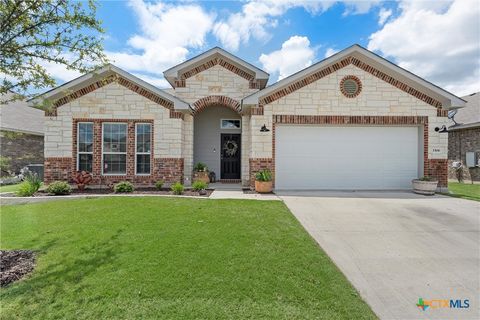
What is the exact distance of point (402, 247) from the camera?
4.82 metres

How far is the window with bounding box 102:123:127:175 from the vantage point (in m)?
10.7

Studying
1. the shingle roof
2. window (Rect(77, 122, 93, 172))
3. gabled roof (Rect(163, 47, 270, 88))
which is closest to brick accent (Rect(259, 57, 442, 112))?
gabled roof (Rect(163, 47, 270, 88))

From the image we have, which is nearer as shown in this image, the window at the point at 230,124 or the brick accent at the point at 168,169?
the brick accent at the point at 168,169

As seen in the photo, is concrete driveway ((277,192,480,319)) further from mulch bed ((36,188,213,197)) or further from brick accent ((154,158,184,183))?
brick accent ((154,158,184,183))

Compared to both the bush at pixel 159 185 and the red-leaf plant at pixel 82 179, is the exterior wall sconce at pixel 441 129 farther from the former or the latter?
the red-leaf plant at pixel 82 179

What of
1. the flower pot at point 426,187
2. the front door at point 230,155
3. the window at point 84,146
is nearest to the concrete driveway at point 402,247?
the flower pot at point 426,187

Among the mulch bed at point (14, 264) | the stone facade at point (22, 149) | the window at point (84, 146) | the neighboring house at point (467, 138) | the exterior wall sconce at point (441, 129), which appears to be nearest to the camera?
the mulch bed at point (14, 264)

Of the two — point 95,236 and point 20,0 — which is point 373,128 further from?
point 20,0

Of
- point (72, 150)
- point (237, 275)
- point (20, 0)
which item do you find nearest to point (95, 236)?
point (237, 275)

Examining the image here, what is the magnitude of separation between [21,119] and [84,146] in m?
8.93

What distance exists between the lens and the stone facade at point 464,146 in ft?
51.9

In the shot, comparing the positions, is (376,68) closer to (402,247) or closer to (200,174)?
(402,247)

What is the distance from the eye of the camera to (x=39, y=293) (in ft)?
10.3

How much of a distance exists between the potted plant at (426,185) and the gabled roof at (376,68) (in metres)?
3.25
